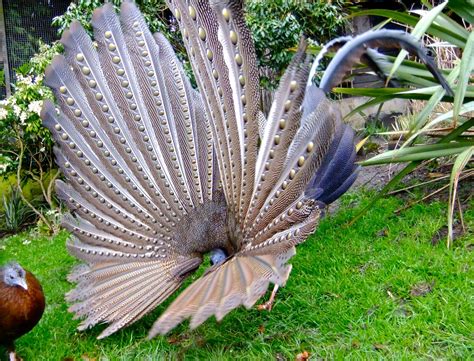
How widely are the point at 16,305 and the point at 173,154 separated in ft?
3.42

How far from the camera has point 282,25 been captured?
212 inches

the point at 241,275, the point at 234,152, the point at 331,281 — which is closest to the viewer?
the point at 241,275

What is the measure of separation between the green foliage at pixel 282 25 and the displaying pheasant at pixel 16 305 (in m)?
3.73

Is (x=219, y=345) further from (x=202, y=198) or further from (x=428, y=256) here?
(x=428, y=256)

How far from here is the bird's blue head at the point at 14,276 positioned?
7.75 feet

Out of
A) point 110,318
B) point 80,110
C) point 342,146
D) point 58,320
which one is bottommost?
point 58,320

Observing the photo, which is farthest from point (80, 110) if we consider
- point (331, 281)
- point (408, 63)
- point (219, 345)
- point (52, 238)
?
point (52, 238)

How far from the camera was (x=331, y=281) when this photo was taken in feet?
9.24

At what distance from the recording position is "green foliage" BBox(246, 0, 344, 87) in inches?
211

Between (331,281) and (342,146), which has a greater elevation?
(342,146)

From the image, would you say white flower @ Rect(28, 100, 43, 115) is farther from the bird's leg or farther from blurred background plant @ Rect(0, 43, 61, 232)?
the bird's leg

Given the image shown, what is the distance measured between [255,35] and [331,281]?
329 cm

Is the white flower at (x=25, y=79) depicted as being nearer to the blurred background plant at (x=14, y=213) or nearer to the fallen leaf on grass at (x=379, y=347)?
the blurred background plant at (x=14, y=213)

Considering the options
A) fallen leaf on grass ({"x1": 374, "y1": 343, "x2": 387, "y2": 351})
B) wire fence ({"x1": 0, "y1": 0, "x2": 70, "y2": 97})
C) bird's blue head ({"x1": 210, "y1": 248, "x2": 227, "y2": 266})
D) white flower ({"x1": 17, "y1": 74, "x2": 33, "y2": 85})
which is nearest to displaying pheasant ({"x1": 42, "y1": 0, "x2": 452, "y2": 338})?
bird's blue head ({"x1": 210, "y1": 248, "x2": 227, "y2": 266})
